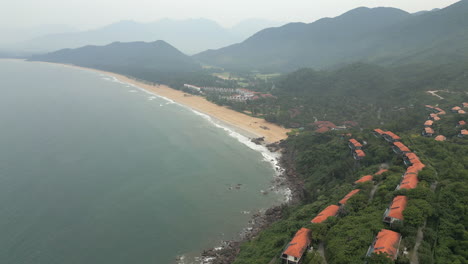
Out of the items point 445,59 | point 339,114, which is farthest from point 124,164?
point 445,59

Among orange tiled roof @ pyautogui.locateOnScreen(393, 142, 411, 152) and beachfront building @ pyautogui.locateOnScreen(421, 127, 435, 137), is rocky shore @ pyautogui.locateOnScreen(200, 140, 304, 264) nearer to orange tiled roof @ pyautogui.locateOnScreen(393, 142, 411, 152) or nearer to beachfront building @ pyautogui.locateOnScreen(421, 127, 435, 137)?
orange tiled roof @ pyautogui.locateOnScreen(393, 142, 411, 152)

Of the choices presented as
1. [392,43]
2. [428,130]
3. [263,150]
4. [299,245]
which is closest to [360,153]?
[428,130]

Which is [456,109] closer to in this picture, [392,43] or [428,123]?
[428,123]

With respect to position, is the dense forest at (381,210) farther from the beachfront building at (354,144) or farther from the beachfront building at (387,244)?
the beachfront building at (354,144)

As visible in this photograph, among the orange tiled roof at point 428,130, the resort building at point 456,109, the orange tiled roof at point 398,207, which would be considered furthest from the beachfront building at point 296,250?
the resort building at point 456,109

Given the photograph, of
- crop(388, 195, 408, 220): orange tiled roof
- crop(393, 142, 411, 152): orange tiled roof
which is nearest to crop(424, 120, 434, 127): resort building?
crop(393, 142, 411, 152): orange tiled roof

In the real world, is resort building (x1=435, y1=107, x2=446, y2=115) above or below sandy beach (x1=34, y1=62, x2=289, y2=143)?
above
